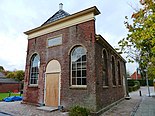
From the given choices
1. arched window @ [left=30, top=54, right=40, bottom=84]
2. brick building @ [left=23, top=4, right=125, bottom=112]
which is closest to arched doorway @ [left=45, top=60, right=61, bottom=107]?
brick building @ [left=23, top=4, right=125, bottom=112]

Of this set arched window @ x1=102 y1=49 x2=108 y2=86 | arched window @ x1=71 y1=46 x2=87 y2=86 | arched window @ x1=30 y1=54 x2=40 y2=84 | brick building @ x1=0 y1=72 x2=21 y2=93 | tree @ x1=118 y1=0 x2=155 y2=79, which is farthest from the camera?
brick building @ x1=0 y1=72 x2=21 y2=93

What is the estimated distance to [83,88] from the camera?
811 cm

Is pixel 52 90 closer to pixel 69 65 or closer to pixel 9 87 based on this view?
pixel 69 65

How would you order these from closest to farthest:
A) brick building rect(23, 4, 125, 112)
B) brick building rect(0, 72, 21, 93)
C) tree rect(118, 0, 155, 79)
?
1. tree rect(118, 0, 155, 79)
2. brick building rect(23, 4, 125, 112)
3. brick building rect(0, 72, 21, 93)

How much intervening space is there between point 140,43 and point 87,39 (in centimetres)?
319

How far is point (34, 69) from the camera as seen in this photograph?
11.5m

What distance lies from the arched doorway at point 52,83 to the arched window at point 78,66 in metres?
1.20

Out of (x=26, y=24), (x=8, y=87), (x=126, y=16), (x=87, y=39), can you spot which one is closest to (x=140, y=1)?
(x=126, y=16)

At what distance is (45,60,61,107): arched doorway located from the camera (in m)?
9.28

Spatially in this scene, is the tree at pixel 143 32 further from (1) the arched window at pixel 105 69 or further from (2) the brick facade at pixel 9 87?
(2) the brick facade at pixel 9 87

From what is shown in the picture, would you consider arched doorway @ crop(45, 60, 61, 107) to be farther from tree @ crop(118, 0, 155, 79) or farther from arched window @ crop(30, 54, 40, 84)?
tree @ crop(118, 0, 155, 79)

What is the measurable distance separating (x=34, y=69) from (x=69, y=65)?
3.94 metres

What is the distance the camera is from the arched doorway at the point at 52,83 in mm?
9284

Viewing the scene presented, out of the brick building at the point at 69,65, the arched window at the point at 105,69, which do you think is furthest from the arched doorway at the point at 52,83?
the arched window at the point at 105,69
